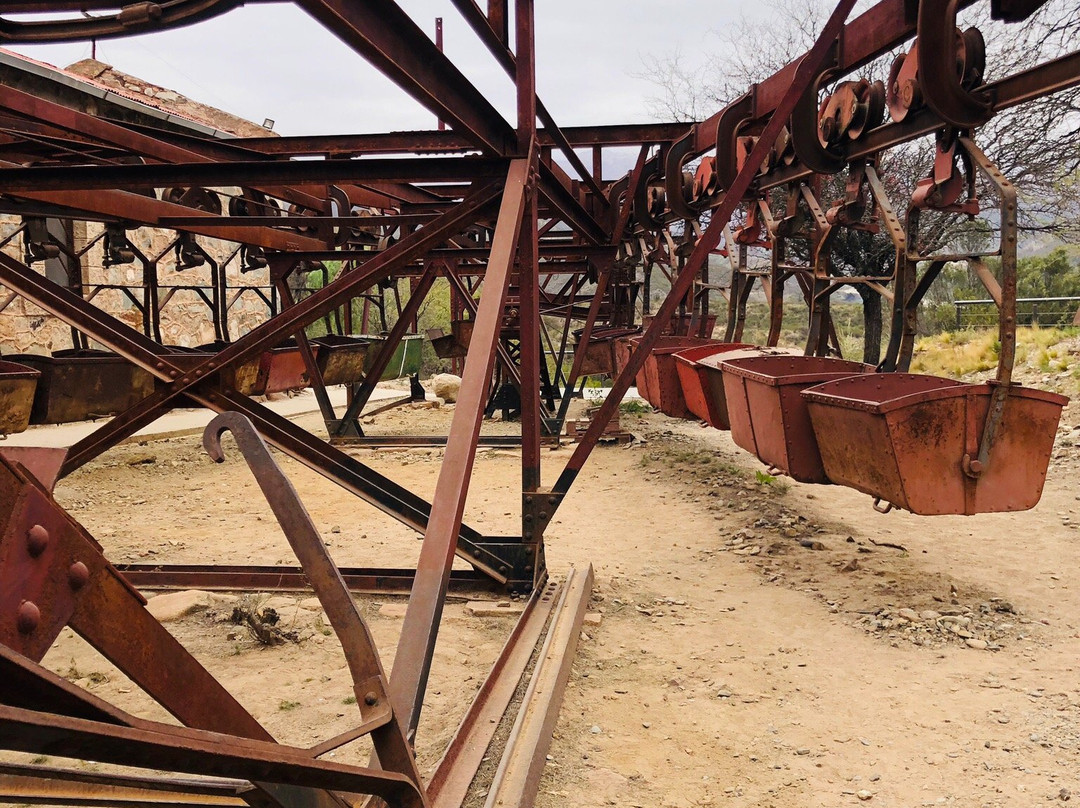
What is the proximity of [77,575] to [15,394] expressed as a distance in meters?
7.28

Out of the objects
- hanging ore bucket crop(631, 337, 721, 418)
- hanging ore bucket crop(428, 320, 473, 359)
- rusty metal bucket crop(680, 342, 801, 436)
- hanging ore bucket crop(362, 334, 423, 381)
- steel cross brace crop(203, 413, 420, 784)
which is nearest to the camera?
steel cross brace crop(203, 413, 420, 784)

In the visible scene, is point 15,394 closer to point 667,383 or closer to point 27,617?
point 667,383

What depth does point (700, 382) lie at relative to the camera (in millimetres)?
7574

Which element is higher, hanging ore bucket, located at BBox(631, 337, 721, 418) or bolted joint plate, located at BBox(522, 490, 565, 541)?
hanging ore bucket, located at BBox(631, 337, 721, 418)

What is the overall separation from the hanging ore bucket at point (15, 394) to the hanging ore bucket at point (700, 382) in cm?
564

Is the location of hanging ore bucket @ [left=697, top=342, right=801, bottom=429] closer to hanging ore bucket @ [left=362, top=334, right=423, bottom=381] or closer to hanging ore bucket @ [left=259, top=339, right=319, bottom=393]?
hanging ore bucket @ [left=259, top=339, right=319, bottom=393]

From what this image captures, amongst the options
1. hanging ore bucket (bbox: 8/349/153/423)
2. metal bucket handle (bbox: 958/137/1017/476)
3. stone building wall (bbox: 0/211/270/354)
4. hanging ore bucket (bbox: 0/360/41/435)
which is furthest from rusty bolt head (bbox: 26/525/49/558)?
stone building wall (bbox: 0/211/270/354)

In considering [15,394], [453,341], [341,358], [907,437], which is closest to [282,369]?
[341,358]

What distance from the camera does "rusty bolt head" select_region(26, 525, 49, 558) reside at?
133 cm

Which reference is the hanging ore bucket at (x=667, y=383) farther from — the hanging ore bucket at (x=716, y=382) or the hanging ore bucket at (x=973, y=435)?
the hanging ore bucket at (x=973, y=435)

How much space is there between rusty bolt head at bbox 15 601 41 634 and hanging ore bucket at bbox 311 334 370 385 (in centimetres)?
1029

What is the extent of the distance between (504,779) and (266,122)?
2056cm

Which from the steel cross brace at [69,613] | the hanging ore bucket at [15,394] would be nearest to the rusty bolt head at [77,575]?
the steel cross brace at [69,613]

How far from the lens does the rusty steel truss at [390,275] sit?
140 cm
